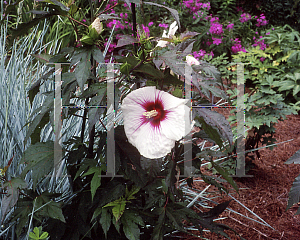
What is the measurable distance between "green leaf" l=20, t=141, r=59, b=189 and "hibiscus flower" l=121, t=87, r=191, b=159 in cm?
25

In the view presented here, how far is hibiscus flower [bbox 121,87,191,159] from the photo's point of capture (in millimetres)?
659

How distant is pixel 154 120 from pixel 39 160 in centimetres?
33

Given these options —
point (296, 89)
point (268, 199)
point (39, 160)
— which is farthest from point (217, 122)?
point (296, 89)

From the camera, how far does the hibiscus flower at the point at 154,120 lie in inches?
25.9

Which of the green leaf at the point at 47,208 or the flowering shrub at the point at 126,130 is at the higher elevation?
the flowering shrub at the point at 126,130

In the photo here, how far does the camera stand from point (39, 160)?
0.78m

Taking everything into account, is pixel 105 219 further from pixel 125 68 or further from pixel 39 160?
pixel 125 68

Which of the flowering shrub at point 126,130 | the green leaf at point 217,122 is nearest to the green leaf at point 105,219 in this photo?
the flowering shrub at point 126,130

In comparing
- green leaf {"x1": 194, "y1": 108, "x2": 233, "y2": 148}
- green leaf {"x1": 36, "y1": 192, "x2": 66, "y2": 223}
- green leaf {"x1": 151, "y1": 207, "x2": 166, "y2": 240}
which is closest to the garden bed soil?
green leaf {"x1": 151, "y1": 207, "x2": 166, "y2": 240}

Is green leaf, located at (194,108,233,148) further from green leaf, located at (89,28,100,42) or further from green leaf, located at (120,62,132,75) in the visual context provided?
green leaf, located at (89,28,100,42)

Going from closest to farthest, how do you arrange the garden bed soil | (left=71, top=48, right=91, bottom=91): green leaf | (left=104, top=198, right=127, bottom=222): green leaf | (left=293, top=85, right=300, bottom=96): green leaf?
(left=71, top=48, right=91, bottom=91): green leaf, (left=104, top=198, right=127, bottom=222): green leaf, the garden bed soil, (left=293, top=85, right=300, bottom=96): green leaf

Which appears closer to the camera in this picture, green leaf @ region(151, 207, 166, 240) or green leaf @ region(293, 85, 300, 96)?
green leaf @ region(151, 207, 166, 240)

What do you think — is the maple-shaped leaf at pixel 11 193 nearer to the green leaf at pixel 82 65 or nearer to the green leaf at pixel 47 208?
the green leaf at pixel 47 208

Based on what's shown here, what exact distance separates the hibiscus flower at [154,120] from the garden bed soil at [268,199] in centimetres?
71
